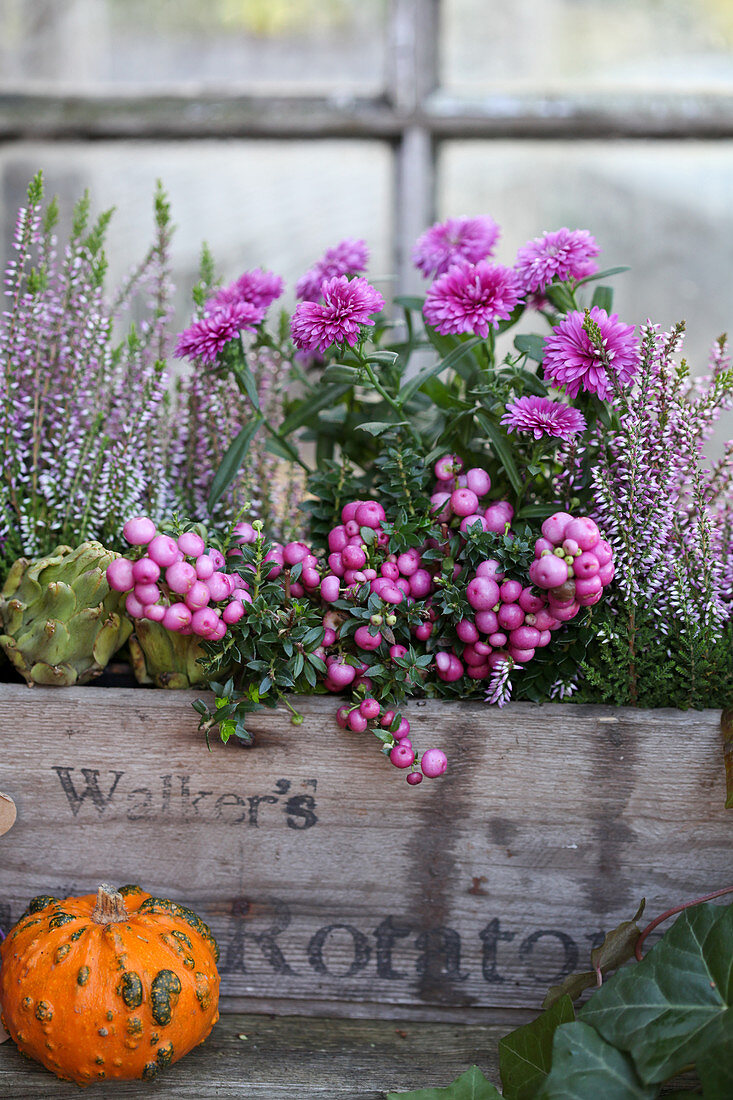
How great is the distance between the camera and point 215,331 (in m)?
0.73

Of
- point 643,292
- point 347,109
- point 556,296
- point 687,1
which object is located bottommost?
point 556,296

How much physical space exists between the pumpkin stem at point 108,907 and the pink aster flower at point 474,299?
54cm

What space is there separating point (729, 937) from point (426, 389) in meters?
0.53

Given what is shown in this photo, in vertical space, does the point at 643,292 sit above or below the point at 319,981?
above

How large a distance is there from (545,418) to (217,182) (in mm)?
1062

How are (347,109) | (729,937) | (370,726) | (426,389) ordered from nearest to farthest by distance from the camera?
(729,937) < (370,726) < (426,389) < (347,109)

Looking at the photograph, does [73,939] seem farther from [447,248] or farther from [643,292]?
[643,292]

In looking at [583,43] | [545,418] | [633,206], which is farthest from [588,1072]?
[583,43]

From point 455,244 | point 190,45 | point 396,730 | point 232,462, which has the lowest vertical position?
point 396,730

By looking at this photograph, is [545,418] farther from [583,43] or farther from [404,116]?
[583,43]

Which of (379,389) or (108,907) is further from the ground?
(379,389)

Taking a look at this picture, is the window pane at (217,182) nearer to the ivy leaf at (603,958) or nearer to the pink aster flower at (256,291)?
the pink aster flower at (256,291)

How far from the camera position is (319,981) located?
0.74 m

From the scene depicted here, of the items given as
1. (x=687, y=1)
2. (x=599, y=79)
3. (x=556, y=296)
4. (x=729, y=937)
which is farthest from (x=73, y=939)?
(x=687, y=1)
